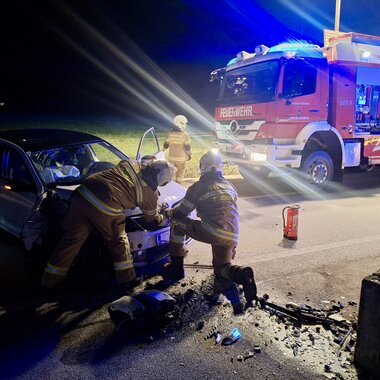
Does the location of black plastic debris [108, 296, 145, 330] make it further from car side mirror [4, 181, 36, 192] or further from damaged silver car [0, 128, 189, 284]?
car side mirror [4, 181, 36, 192]

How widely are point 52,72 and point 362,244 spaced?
25.8m

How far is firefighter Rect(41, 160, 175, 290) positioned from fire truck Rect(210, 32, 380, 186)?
475 cm

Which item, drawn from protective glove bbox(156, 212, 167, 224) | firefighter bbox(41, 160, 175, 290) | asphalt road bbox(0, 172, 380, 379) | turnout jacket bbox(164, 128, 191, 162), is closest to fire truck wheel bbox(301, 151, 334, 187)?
turnout jacket bbox(164, 128, 191, 162)

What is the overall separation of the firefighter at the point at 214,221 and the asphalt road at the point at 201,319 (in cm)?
31

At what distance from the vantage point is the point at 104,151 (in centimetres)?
518

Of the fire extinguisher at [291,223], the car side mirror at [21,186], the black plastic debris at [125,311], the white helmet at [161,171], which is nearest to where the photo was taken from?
the black plastic debris at [125,311]

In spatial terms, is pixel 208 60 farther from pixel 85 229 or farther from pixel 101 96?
pixel 85 229

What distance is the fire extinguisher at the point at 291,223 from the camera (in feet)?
16.8

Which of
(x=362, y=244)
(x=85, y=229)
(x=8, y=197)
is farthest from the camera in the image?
(x=362, y=244)

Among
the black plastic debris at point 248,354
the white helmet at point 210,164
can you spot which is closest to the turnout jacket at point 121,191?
the white helmet at point 210,164

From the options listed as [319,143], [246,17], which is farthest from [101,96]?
[319,143]

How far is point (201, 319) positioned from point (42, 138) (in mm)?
2894

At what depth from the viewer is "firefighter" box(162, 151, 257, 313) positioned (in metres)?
3.69

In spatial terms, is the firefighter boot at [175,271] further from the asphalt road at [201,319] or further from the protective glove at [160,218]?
the protective glove at [160,218]
